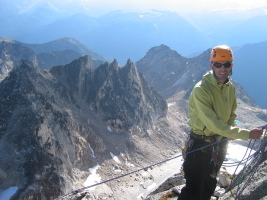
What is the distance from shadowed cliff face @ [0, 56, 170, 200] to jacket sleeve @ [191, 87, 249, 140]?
50.5 m

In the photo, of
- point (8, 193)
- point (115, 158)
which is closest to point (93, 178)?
point (115, 158)

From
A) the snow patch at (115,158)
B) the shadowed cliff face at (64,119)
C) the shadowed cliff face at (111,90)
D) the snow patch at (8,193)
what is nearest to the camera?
the snow patch at (8,193)

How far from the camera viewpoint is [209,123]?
7.12 m

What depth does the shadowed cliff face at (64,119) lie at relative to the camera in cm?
5484

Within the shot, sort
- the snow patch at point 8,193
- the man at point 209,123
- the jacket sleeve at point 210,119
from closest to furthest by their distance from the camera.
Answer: the jacket sleeve at point 210,119
the man at point 209,123
the snow patch at point 8,193

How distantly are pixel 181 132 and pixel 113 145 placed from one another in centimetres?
3874

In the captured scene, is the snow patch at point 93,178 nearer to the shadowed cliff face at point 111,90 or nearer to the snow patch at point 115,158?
the snow patch at point 115,158

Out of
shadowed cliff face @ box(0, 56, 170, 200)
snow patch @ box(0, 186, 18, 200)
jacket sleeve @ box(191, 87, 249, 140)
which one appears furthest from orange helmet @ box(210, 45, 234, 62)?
snow patch @ box(0, 186, 18, 200)

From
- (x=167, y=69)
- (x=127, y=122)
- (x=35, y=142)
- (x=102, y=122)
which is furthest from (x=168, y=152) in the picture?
(x=167, y=69)

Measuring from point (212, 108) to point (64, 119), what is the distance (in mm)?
68252

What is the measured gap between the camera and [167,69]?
197000 mm

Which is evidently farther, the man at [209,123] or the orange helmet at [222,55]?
the orange helmet at [222,55]

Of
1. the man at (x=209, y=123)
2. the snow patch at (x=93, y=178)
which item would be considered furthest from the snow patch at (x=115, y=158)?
the man at (x=209, y=123)

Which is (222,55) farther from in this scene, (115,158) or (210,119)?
(115,158)
